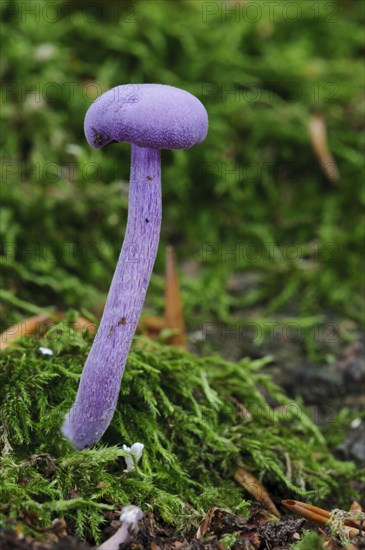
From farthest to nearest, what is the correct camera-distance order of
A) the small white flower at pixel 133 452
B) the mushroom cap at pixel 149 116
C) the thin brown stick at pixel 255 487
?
the thin brown stick at pixel 255 487 < the small white flower at pixel 133 452 < the mushroom cap at pixel 149 116

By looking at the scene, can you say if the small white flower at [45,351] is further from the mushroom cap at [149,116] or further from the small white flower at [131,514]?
the mushroom cap at [149,116]

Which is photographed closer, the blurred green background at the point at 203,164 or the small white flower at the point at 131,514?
the small white flower at the point at 131,514

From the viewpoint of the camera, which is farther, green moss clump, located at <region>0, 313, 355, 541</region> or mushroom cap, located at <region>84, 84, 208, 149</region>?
green moss clump, located at <region>0, 313, 355, 541</region>

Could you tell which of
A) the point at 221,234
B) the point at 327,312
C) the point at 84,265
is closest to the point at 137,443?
the point at 84,265

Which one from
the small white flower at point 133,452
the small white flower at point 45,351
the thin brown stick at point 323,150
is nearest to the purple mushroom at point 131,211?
the small white flower at point 133,452

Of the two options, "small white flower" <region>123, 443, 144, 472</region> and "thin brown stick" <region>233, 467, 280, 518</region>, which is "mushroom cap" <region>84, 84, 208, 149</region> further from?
"thin brown stick" <region>233, 467, 280, 518</region>

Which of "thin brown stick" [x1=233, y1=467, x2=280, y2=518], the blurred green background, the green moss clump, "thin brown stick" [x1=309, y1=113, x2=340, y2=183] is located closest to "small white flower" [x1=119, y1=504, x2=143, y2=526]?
the green moss clump

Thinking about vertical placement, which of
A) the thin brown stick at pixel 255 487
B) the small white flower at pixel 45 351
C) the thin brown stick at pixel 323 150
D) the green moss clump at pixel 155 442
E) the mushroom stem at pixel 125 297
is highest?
the thin brown stick at pixel 323 150
